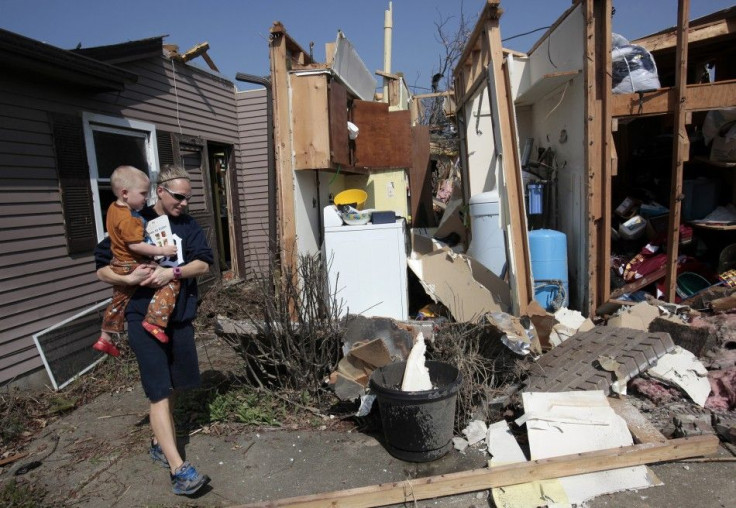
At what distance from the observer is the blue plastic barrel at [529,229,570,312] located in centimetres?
525

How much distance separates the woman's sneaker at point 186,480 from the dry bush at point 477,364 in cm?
181

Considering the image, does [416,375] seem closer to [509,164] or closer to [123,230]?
[123,230]

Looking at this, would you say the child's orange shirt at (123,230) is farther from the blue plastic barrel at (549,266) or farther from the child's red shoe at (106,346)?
the blue plastic barrel at (549,266)

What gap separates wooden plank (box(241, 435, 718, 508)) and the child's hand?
1.54 metres

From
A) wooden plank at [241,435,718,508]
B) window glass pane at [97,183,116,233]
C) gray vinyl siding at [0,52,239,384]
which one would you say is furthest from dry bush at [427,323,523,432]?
window glass pane at [97,183,116,233]

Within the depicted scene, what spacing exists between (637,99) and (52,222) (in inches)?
246

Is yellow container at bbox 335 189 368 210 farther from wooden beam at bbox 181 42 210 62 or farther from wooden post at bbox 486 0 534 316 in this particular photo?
wooden beam at bbox 181 42 210 62

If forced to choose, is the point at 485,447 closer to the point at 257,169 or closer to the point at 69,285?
the point at 69,285

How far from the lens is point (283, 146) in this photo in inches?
200

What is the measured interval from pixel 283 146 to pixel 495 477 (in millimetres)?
3751

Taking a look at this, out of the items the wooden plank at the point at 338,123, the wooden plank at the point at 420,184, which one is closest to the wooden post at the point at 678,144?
the wooden plank at the point at 338,123

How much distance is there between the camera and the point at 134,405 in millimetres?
4289

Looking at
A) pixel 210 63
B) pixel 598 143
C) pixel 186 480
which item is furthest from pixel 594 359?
pixel 210 63

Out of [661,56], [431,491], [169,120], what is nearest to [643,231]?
[661,56]
